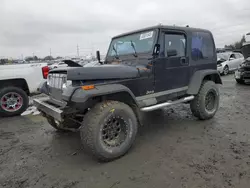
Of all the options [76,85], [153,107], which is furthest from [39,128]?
[153,107]

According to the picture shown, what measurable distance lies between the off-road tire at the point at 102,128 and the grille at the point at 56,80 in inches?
28.6

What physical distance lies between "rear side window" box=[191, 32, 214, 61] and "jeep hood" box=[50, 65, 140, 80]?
184cm

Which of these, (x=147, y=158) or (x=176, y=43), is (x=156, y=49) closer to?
(x=176, y=43)

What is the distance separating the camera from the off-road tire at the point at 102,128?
292 centimetres

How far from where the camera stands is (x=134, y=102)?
342cm

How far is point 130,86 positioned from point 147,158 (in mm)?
1215

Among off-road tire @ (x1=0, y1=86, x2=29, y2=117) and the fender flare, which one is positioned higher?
the fender flare

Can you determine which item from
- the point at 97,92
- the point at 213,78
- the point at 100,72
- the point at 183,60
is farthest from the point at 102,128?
the point at 213,78

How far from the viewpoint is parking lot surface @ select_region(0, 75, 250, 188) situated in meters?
2.63

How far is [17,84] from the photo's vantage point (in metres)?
6.07

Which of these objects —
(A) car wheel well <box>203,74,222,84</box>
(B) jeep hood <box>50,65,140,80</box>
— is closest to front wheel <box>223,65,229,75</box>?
(A) car wheel well <box>203,74,222,84</box>

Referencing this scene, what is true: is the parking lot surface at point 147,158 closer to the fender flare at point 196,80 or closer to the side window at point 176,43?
the fender flare at point 196,80

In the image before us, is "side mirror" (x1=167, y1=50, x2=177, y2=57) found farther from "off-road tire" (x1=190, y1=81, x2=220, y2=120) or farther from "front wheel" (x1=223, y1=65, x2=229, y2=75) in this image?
"front wheel" (x1=223, y1=65, x2=229, y2=75)

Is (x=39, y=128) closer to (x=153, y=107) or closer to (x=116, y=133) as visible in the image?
(x=116, y=133)
